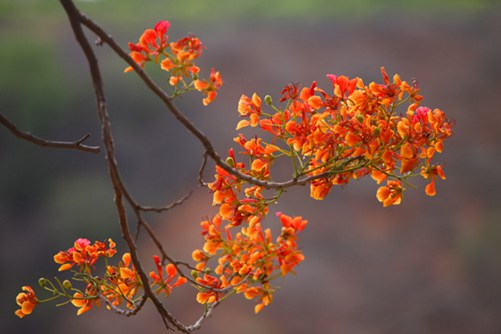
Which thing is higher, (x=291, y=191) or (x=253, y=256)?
(x=291, y=191)

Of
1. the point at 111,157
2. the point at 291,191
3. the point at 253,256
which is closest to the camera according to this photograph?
the point at 111,157

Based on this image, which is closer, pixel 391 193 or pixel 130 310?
pixel 130 310

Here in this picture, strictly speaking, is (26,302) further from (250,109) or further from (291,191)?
(291,191)

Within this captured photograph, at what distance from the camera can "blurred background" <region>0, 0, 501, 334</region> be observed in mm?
3926

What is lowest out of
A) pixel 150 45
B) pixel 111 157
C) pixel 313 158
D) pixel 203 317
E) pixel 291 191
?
pixel 203 317

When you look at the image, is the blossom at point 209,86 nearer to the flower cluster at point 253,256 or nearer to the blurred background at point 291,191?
the flower cluster at point 253,256

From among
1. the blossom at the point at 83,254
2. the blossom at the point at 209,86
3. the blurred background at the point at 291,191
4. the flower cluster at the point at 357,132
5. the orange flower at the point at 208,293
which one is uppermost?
the blurred background at the point at 291,191

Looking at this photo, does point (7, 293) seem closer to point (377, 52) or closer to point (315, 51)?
point (315, 51)

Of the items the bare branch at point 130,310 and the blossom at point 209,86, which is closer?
the bare branch at point 130,310

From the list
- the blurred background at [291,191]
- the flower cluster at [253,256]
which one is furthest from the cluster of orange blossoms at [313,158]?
the blurred background at [291,191]

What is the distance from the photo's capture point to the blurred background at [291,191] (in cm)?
393

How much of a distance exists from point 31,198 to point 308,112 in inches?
155

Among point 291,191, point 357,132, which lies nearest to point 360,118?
point 357,132

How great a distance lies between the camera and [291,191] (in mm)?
4375
